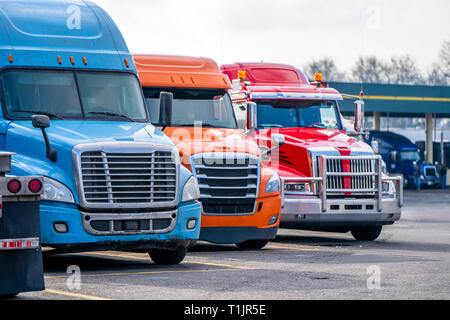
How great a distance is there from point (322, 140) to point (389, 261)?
16.7 feet

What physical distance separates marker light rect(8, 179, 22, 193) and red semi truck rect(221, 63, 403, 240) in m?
8.93

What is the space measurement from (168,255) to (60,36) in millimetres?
3436

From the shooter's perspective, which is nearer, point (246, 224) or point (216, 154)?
point (216, 154)

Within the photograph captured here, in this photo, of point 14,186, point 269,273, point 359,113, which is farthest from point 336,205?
point 14,186

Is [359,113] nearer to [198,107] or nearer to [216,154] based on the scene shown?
[198,107]

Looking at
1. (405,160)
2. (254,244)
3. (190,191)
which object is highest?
(190,191)

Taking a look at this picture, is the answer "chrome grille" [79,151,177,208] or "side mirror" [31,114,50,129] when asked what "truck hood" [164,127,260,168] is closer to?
"chrome grille" [79,151,177,208]

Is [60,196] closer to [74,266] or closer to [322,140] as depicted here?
[74,266]

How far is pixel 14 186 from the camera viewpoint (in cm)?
984

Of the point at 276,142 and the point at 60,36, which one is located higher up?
the point at 60,36

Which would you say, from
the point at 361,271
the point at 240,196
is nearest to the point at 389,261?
the point at 361,271

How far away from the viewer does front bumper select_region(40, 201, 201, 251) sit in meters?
12.3

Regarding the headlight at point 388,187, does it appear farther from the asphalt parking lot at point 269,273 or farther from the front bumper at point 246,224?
the front bumper at point 246,224

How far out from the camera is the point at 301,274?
41.7 feet
